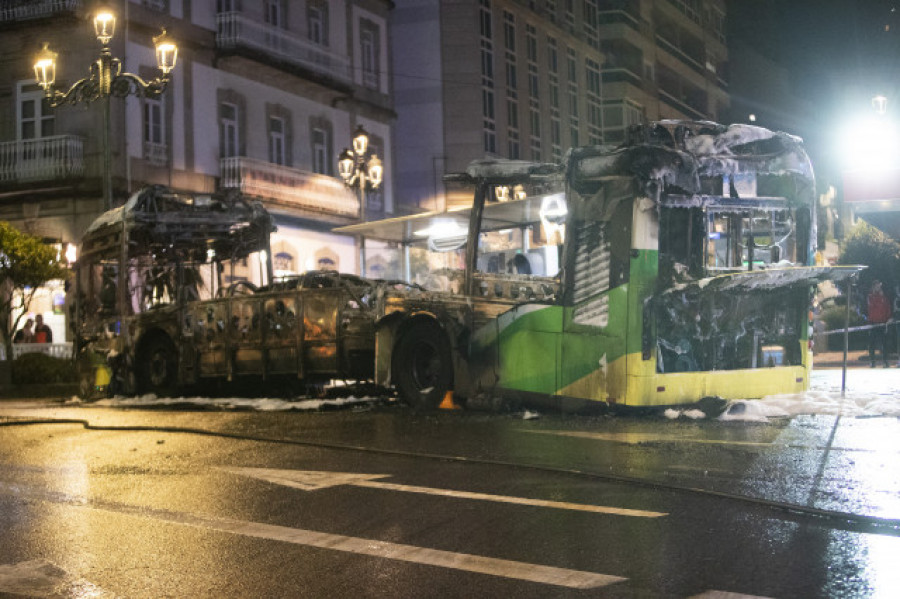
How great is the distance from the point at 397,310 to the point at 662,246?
367 cm

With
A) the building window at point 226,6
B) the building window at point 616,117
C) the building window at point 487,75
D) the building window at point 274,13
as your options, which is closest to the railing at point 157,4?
the building window at point 226,6

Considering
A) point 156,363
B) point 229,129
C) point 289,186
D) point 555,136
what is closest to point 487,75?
point 555,136

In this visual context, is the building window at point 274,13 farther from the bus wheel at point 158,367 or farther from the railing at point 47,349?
the bus wheel at point 158,367

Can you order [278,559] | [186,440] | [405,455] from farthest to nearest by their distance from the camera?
[186,440] → [405,455] → [278,559]

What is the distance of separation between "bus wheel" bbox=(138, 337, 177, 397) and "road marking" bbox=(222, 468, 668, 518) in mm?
9705

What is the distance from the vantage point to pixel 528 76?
4791 cm

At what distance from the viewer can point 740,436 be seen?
10.3 metres

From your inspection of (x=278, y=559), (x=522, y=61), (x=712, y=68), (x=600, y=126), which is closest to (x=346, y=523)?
(x=278, y=559)

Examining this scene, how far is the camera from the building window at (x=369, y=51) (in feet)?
126

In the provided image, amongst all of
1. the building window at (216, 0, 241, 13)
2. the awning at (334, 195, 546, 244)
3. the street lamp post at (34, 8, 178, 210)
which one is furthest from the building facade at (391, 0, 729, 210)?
the street lamp post at (34, 8, 178, 210)

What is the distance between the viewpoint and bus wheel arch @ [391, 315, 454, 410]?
1343 cm

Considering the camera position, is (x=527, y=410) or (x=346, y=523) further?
(x=527, y=410)

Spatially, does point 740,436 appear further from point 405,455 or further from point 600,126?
point 600,126

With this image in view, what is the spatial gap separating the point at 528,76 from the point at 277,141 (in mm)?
17048
